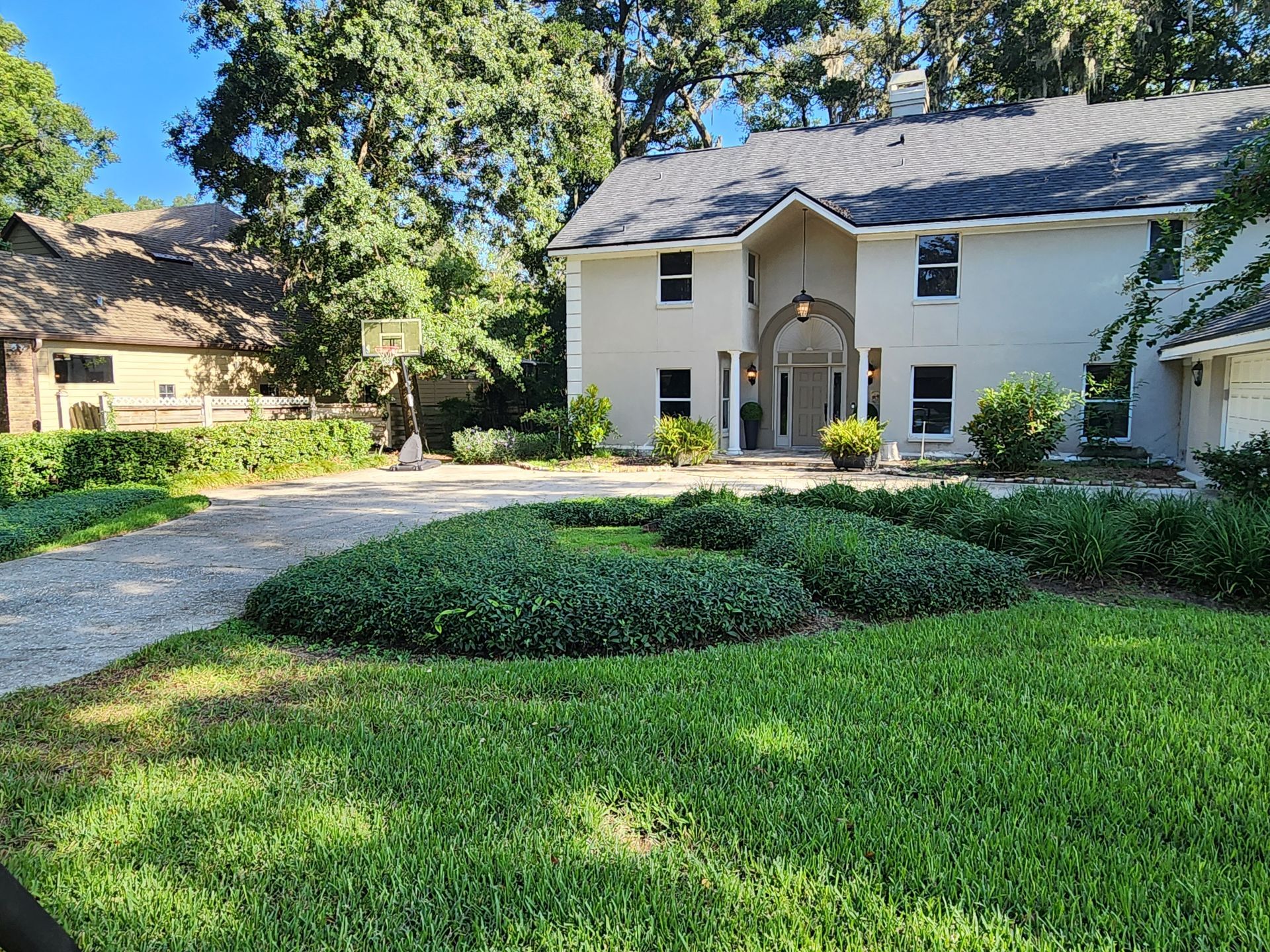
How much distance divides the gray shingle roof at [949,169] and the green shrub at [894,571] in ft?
38.7

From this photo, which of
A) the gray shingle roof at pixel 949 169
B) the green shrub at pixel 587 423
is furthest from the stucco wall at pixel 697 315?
the green shrub at pixel 587 423

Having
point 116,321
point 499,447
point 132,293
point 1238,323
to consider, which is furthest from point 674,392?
point 132,293

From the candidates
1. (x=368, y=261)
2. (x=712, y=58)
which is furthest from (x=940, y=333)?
(x=712, y=58)

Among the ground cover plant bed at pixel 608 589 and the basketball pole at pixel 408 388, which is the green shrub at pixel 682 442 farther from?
the ground cover plant bed at pixel 608 589

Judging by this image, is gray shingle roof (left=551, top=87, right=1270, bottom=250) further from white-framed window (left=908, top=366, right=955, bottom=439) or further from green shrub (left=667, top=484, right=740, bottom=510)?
green shrub (left=667, top=484, right=740, bottom=510)

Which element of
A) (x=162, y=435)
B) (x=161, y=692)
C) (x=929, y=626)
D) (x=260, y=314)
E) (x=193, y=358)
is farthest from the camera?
(x=260, y=314)

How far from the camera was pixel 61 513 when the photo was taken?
903 cm

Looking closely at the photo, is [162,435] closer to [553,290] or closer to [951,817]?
[553,290]

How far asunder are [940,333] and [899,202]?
3.04 meters

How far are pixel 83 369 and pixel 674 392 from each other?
13.7 meters

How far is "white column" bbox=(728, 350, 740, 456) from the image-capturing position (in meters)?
18.0

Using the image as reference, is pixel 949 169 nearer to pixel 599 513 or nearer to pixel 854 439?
pixel 854 439

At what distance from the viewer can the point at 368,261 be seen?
17359 mm

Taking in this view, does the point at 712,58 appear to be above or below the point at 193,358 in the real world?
above
